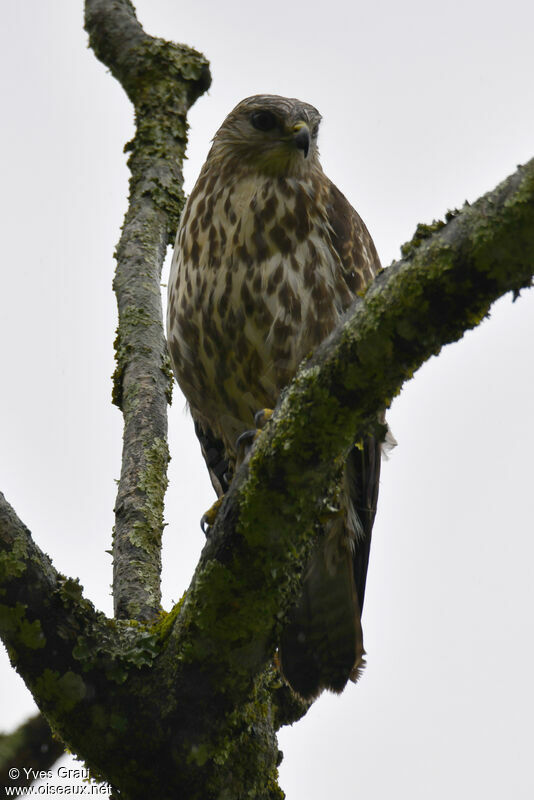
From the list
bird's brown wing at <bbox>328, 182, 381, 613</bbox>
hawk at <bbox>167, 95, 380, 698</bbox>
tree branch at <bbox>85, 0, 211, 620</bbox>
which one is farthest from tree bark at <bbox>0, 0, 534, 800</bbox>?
bird's brown wing at <bbox>328, 182, 381, 613</bbox>

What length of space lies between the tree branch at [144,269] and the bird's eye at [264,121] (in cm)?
44

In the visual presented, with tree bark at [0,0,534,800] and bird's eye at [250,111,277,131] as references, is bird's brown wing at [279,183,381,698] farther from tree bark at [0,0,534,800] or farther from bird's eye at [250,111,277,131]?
tree bark at [0,0,534,800]

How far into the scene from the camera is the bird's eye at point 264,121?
4688 mm

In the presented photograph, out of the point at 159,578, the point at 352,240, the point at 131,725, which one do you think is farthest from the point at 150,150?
the point at 131,725

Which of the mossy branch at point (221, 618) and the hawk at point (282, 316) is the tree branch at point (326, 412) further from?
the hawk at point (282, 316)

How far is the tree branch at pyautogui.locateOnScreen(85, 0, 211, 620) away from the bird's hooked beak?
0.67 m

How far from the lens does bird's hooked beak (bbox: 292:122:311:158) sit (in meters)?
4.45

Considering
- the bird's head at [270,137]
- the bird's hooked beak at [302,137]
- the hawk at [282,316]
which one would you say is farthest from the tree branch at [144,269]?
the bird's hooked beak at [302,137]

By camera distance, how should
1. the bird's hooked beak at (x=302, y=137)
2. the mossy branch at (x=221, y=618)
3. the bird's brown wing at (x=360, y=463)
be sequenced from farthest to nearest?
the bird's hooked beak at (x=302, y=137) → the bird's brown wing at (x=360, y=463) → the mossy branch at (x=221, y=618)

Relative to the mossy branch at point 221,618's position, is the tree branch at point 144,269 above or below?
above

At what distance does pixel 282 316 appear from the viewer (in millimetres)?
3869

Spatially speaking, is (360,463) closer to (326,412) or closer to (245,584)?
(245,584)

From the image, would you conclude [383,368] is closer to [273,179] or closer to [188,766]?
[188,766]

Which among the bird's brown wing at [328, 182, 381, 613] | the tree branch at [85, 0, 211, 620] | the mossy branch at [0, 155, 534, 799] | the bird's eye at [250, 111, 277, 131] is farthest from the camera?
the bird's eye at [250, 111, 277, 131]
